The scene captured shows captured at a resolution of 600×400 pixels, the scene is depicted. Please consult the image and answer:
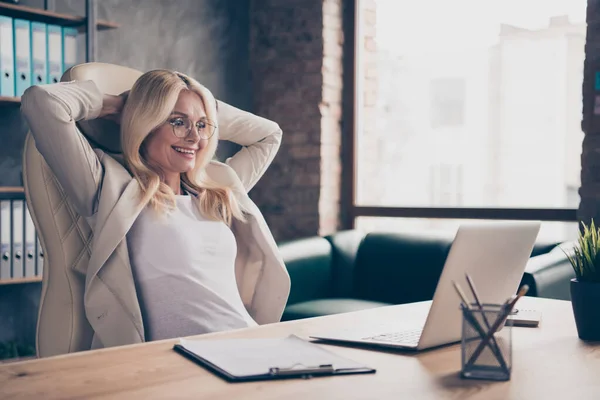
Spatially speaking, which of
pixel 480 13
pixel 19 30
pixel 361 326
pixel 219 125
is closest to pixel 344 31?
pixel 480 13

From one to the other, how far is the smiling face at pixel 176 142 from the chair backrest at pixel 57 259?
30cm

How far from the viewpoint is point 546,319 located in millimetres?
1503

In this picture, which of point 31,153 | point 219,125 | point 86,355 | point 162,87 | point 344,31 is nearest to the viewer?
point 86,355

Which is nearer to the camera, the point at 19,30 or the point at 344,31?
the point at 19,30

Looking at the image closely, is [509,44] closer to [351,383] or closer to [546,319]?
[546,319]

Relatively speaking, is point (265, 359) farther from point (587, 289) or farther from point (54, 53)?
point (54, 53)

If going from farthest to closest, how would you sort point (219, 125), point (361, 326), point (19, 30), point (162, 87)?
1. point (19, 30)
2. point (219, 125)
3. point (162, 87)
4. point (361, 326)

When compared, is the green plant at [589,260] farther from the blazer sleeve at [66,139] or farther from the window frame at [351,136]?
the window frame at [351,136]

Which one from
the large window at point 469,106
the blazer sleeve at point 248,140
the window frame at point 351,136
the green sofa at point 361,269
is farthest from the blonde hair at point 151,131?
the window frame at point 351,136

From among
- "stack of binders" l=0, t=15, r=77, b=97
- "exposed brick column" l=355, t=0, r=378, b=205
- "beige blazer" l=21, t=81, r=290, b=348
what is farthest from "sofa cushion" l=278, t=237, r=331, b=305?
"beige blazer" l=21, t=81, r=290, b=348

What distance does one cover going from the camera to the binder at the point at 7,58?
10.2 feet

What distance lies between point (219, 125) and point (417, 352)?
1185 millimetres

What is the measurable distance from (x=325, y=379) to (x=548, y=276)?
191 cm

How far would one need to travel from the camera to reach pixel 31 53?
3.22 metres
